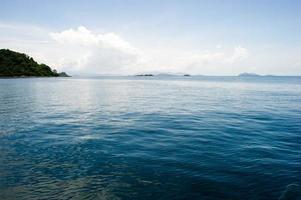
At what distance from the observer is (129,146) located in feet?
64.9

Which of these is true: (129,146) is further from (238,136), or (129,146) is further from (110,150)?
(238,136)

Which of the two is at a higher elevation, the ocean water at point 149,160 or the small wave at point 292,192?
the ocean water at point 149,160

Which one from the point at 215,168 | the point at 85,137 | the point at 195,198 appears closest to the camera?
the point at 195,198

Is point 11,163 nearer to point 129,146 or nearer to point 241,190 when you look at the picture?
point 129,146

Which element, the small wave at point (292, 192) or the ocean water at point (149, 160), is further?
the ocean water at point (149, 160)

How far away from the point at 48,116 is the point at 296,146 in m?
28.0

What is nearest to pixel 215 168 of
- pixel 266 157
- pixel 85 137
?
pixel 266 157

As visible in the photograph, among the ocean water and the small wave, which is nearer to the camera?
the small wave

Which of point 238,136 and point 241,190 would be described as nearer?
point 241,190

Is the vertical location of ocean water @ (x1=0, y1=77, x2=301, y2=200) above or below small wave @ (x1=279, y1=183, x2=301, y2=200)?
above

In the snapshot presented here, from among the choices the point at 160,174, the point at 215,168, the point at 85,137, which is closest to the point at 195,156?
the point at 215,168

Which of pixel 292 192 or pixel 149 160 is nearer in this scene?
pixel 292 192

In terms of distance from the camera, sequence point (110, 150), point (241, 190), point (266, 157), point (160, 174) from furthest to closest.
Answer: point (110, 150), point (266, 157), point (160, 174), point (241, 190)

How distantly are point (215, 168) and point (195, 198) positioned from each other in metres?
4.05
